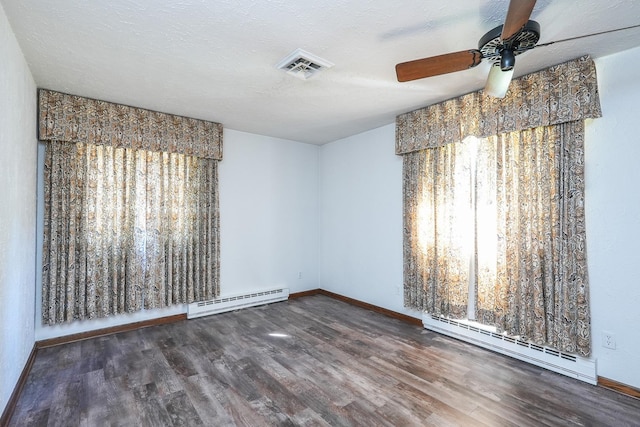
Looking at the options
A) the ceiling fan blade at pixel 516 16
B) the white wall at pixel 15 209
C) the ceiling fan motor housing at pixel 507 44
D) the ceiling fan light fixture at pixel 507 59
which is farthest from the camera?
the white wall at pixel 15 209

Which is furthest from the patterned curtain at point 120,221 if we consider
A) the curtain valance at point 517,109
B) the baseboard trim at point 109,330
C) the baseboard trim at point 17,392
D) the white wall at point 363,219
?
the curtain valance at point 517,109

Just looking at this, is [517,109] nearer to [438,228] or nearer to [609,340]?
[438,228]

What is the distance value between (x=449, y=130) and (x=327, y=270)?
117 inches

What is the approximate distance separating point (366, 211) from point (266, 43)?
9.17ft

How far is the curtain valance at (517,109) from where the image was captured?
233cm

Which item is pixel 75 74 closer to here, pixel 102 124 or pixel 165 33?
pixel 102 124

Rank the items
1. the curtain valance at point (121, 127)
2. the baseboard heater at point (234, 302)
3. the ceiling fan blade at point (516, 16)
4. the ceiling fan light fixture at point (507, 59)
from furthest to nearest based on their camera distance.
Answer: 1. the baseboard heater at point (234, 302)
2. the curtain valance at point (121, 127)
3. the ceiling fan light fixture at point (507, 59)
4. the ceiling fan blade at point (516, 16)

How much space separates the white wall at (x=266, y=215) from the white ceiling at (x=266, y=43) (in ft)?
4.30

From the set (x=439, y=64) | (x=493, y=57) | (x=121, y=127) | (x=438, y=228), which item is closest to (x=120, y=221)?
(x=121, y=127)

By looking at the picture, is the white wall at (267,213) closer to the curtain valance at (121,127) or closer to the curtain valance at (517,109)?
the curtain valance at (121,127)

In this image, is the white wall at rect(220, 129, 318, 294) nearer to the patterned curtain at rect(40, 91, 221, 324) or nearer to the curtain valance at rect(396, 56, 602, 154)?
the patterned curtain at rect(40, 91, 221, 324)

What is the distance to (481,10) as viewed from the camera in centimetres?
177

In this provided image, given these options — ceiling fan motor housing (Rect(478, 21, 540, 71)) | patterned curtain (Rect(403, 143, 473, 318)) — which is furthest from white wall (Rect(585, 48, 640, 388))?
ceiling fan motor housing (Rect(478, 21, 540, 71))

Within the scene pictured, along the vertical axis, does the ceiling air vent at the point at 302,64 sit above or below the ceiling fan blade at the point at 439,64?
above
